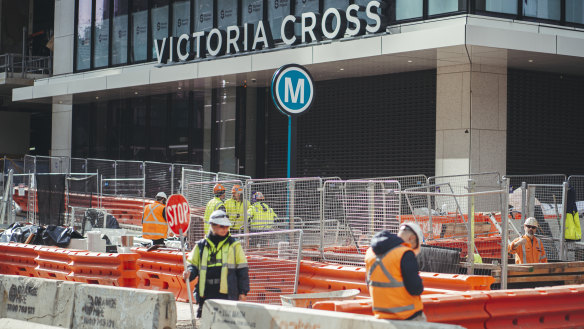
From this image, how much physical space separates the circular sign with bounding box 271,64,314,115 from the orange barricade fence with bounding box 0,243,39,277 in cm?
776

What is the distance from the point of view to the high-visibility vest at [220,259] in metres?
9.42

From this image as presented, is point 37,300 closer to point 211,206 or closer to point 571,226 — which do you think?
point 211,206

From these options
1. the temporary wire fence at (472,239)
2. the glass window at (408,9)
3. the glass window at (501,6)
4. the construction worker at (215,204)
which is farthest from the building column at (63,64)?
the temporary wire fence at (472,239)

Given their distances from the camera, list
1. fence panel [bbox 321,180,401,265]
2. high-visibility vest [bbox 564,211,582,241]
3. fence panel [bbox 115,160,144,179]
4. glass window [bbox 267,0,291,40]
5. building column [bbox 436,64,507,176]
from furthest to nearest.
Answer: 1. fence panel [bbox 115,160,144,179]
2. glass window [bbox 267,0,291,40]
3. building column [bbox 436,64,507,176]
4. high-visibility vest [bbox 564,211,582,241]
5. fence panel [bbox 321,180,401,265]

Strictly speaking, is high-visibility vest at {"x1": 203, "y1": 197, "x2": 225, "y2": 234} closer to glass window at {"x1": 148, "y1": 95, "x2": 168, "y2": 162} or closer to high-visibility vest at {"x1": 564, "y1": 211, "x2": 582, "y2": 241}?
high-visibility vest at {"x1": 564, "y1": 211, "x2": 582, "y2": 241}

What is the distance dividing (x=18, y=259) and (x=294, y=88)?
28.1 feet

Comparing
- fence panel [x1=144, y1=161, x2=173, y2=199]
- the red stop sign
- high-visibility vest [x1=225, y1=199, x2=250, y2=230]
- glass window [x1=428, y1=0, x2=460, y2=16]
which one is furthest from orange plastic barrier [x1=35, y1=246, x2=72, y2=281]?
glass window [x1=428, y1=0, x2=460, y2=16]

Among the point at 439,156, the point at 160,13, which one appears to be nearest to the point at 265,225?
the point at 439,156

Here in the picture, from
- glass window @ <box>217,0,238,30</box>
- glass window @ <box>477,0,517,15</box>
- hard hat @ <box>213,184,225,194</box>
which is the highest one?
glass window @ <box>217,0,238,30</box>

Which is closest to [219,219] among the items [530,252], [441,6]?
[530,252]

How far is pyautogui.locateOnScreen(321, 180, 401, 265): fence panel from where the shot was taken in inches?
514

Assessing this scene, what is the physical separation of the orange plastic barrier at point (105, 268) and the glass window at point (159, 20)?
59.7 feet

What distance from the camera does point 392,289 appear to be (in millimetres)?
7430

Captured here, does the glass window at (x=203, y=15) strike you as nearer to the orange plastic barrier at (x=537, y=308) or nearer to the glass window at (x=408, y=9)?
the glass window at (x=408, y=9)
